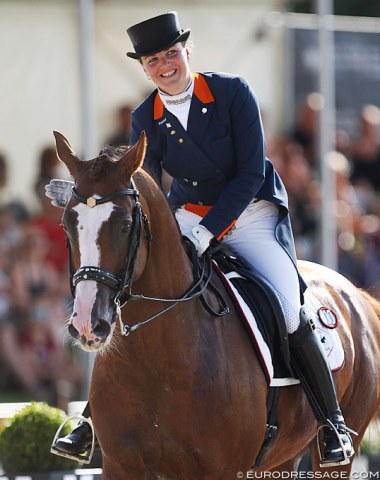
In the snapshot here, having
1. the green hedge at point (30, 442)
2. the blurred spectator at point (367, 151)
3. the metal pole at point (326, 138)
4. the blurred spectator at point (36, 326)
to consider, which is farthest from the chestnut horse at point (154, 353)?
the blurred spectator at point (367, 151)

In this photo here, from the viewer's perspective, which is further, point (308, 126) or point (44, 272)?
point (308, 126)

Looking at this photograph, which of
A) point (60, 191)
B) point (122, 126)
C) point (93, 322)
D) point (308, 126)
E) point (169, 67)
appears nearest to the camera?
point (93, 322)

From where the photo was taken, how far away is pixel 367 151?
42.8ft

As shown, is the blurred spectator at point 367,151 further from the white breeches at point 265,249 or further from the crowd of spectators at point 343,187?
the white breeches at point 265,249

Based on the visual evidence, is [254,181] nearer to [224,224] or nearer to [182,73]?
[224,224]

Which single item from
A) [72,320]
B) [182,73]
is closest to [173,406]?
[72,320]

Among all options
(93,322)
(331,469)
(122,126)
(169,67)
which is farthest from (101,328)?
(122,126)

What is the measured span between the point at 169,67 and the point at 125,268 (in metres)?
1.36

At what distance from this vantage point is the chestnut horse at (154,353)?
465 cm

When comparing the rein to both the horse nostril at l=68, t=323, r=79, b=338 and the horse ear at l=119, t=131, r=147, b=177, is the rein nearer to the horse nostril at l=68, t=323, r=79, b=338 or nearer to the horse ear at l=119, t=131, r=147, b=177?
the horse ear at l=119, t=131, r=147, b=177

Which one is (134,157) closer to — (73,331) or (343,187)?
(73,331)

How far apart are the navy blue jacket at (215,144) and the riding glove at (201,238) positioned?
0.08 ft

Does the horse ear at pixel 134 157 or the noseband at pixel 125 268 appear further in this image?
the horse ear at pixel 134 157

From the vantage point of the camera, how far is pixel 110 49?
11625 millimetres
